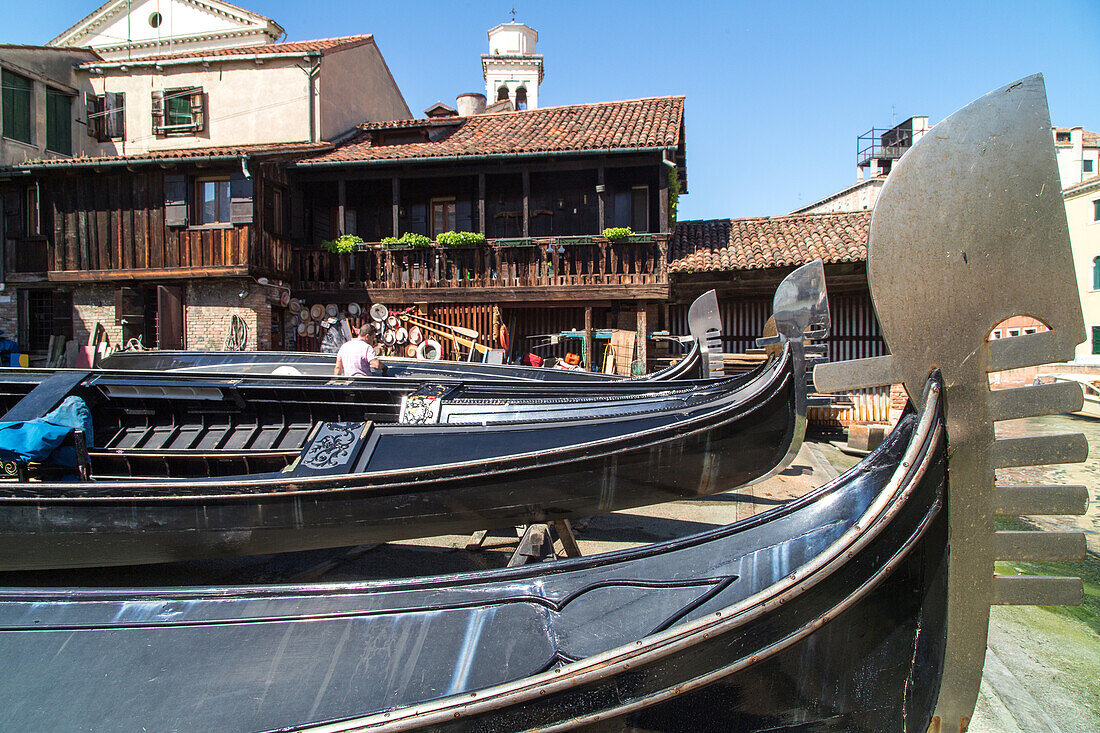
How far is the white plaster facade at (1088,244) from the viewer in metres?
22.3

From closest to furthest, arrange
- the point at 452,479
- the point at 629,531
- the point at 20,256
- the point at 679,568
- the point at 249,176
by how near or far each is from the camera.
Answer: the point at 679,568, the point at 452,479, the point at 629,531, the point at 249,176, the point at 20,256

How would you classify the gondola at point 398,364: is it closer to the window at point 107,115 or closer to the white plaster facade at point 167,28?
the window at point 107,115

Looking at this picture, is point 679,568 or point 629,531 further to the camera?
point 629,531

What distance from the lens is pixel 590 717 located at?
1.39 meters

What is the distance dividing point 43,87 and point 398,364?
14103mm

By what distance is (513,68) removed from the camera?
85.2 feet

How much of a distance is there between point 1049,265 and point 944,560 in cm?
76

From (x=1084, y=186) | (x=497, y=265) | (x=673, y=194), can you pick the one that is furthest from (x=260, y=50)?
(x=1084, y=186)

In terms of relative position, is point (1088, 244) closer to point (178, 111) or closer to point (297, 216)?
point (297, 216)

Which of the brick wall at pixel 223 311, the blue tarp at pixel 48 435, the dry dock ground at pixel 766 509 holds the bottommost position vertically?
the dry dock ground at pixel 766 509

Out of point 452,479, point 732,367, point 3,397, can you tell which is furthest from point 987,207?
point 732,367

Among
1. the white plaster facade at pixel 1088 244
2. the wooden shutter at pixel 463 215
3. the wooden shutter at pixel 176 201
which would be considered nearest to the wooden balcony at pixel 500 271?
the wooden shutter at pixel 463 215

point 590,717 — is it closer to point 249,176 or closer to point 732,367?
point 732,367

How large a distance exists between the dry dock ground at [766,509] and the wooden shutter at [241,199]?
8.53 meters
